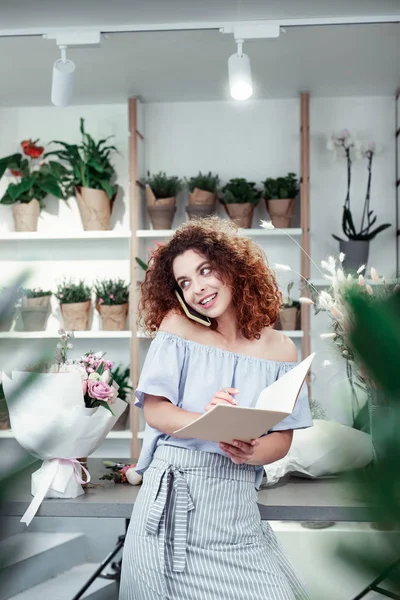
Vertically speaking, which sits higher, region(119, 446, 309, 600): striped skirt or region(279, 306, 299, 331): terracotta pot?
region(279, 306, 299, 331): terracotta pot

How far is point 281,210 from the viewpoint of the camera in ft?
13.4

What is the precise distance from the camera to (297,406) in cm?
184

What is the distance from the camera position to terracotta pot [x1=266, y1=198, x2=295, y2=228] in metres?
4.07

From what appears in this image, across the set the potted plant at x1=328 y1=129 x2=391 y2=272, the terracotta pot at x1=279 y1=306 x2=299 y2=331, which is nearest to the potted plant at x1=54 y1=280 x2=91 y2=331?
the terracotta pot at x1=279 y1=306 x2=299 y2=331

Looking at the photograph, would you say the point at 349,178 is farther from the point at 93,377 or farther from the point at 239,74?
the point at 93,377

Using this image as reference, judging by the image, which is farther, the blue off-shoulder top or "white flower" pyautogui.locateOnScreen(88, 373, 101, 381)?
"white flower" pyautogui.locateOnScreen(88, 373, 101, 381)

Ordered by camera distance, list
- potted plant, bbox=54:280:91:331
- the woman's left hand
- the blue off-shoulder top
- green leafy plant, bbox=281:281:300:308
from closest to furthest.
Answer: the woman's left hand → the blue off-shoulder top → green leafy plant, bbox=281:281:300:308 → potted plant, bbox=54:280:91:331

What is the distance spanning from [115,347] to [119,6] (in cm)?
205

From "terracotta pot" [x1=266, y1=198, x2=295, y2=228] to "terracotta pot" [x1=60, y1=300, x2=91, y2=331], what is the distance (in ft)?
3.80

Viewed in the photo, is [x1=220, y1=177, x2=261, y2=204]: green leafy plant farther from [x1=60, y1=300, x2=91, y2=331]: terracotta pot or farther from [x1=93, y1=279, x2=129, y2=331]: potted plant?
[x1=60, y1=300, x2=91, y2=331]: terracotta pot

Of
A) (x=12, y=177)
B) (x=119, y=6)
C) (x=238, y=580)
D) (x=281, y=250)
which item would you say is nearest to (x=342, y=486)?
(x=238, y=580)

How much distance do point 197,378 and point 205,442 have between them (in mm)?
154

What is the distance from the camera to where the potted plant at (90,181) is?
13.6 feet

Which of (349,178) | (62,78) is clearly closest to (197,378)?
(62,78)
